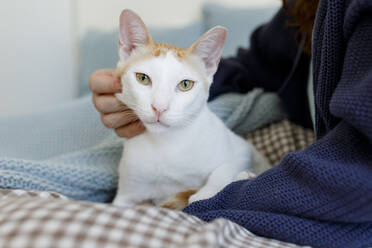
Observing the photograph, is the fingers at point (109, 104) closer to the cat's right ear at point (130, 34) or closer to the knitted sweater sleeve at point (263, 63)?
the cat's right ear at point (130, 34)

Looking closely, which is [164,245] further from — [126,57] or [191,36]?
[191,36]

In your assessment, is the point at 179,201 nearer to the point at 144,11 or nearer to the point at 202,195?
the point at 202,195

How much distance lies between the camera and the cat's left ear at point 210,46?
2.59 feet

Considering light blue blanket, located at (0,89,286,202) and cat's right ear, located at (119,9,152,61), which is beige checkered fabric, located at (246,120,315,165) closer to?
light blue blanket, located at (0,89,286,202)

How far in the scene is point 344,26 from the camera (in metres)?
0.60

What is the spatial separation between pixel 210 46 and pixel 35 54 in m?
1.46

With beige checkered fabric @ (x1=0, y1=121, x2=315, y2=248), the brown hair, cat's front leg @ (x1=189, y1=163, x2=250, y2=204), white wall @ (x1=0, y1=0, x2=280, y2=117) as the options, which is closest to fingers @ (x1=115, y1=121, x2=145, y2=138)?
cat's front leg @ (x1=189, y1=163, x2=250, y2=204)

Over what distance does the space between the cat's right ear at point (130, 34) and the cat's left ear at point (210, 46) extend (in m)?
0.12

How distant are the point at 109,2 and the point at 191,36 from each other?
0.58 metres

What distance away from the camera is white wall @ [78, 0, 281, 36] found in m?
2.05

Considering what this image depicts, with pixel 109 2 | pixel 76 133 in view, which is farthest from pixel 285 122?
pixel 109 2

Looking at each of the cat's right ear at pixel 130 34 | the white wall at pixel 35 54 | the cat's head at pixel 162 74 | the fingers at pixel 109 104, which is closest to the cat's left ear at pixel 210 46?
the cat's head at pixel 162 74

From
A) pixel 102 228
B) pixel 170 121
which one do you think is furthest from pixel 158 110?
pixel 102 228

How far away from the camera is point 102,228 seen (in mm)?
454
